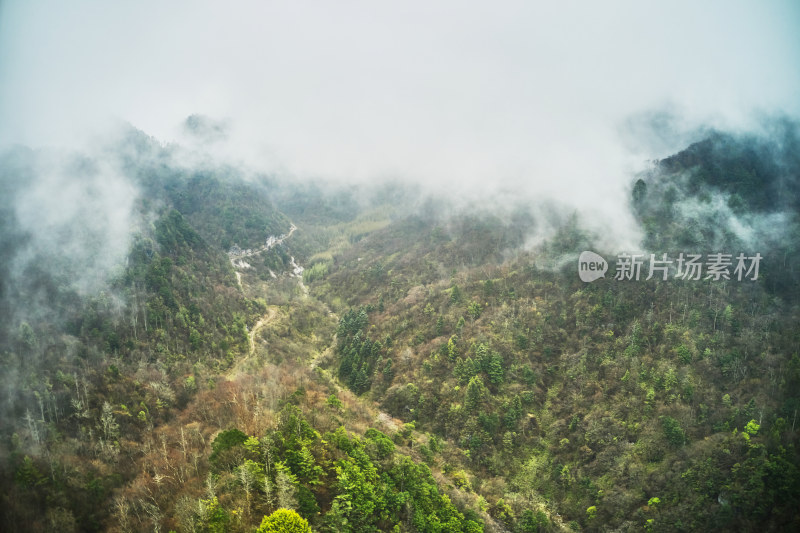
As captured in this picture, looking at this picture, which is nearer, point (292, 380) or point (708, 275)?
point (292, 380)

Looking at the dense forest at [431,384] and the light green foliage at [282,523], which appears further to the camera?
the dense forest at [431,384]

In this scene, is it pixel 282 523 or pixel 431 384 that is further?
pixel 431 384

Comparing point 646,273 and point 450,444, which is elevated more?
point 646,273

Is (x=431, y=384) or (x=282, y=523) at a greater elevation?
(x=431, y=384)

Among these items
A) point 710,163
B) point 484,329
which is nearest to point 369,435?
point 484,329

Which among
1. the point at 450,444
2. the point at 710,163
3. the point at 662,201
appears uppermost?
the point at 710,163

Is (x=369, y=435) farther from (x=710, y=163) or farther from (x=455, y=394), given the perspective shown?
(x=710, y=163)

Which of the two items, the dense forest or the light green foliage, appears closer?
the light green foliage

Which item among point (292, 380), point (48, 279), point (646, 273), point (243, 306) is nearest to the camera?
point (292, 380)
